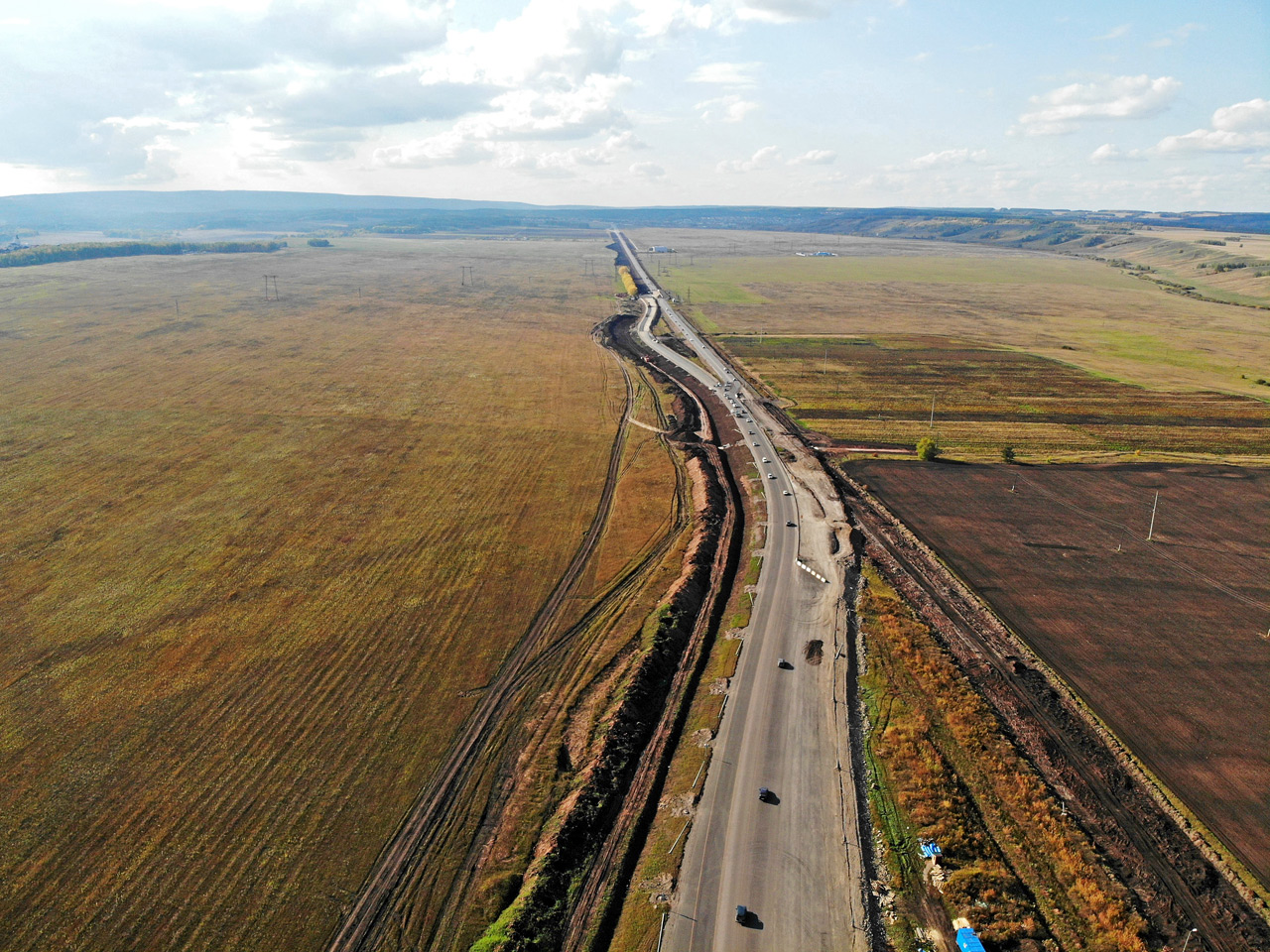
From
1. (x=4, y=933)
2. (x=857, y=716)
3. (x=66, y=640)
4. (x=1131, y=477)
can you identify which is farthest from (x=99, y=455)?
(x=1131, y=477)

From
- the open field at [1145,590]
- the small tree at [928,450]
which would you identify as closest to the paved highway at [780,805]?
the open field at [1145,590]

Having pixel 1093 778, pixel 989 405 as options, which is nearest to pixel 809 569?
pixel 1093 778

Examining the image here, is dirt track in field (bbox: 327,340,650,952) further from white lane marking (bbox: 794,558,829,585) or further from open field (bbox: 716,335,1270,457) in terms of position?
open field (bbox: 716,335,1270,457)

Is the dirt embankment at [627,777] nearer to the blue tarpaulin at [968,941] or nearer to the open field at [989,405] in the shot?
the blue tarpaulin at [968,941]

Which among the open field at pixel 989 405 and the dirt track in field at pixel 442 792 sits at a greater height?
the open field at pixel 989 405

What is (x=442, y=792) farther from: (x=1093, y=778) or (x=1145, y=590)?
(x=1145, y=590)

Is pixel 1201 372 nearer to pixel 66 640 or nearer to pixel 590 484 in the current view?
pixel 590 484
